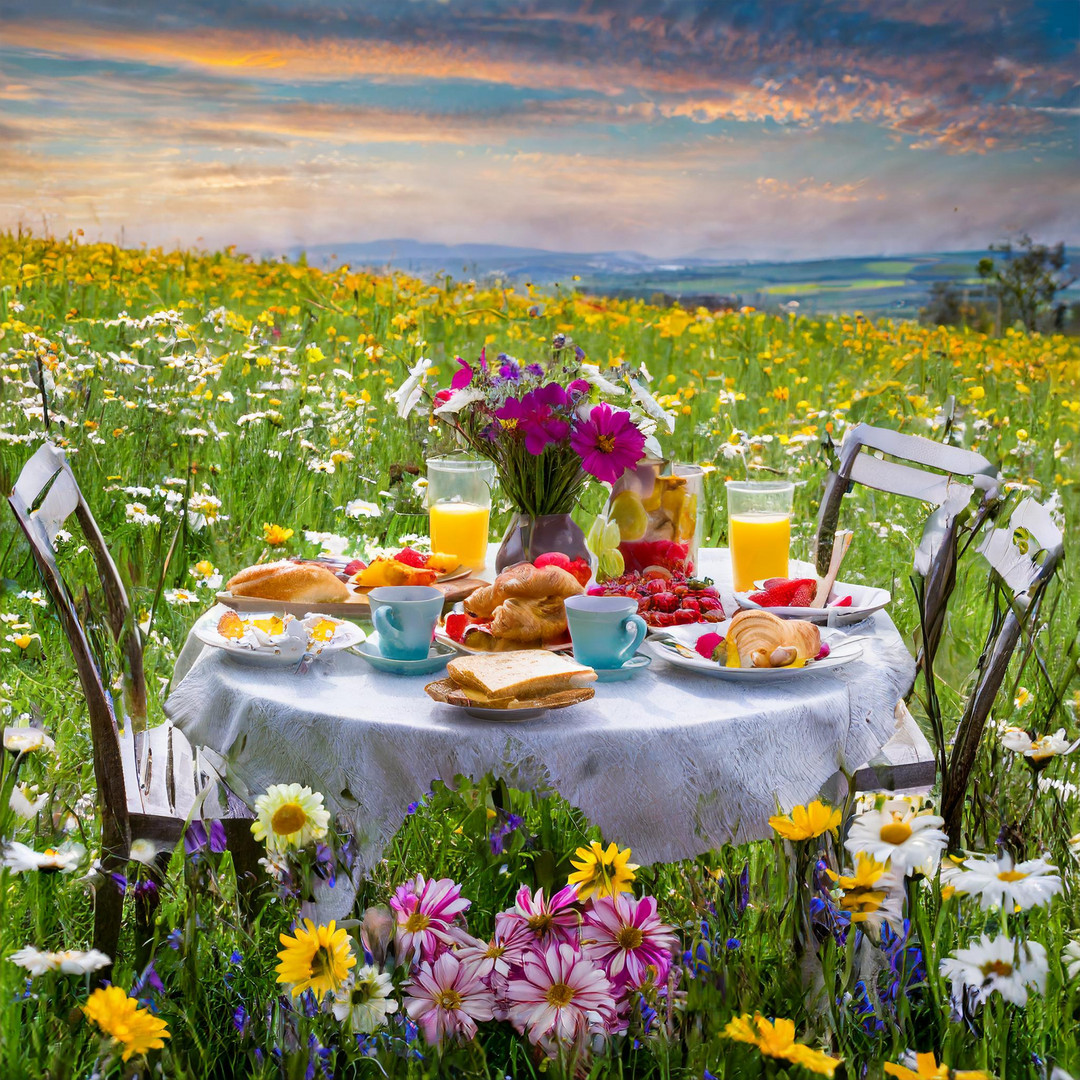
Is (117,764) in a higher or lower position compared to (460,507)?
lower

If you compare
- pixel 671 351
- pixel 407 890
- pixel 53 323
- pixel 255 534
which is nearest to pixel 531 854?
pixel 407 890

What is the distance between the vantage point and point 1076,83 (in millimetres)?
10094

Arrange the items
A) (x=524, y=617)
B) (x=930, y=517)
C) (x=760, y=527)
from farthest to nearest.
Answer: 1. (x=760, y=527)
2. (x=524, y=617)
3. (x=930, y=517)

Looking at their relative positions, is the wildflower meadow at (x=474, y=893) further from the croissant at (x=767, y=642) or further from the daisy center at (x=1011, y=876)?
the croissant at (x=767, y=642)

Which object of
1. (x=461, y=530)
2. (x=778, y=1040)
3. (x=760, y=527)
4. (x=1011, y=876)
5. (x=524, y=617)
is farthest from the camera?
(x=461, y=530)

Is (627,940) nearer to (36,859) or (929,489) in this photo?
(36,859)

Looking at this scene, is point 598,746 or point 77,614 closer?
point 598,746

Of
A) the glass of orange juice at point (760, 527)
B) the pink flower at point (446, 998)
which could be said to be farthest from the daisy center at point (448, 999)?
the glass of orange juice at point (760, 527)

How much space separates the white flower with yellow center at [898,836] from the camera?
1091 millimetres

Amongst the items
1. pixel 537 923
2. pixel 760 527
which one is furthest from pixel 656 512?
pixel 537 923

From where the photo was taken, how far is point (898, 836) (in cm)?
113

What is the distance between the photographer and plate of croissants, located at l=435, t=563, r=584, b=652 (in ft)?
5.22

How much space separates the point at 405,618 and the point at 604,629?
0.27 metres

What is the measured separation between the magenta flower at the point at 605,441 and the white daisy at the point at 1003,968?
0.87m
